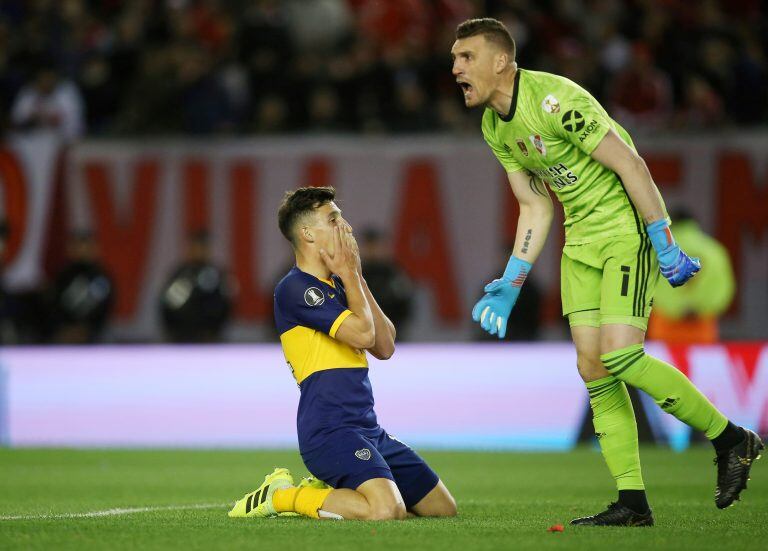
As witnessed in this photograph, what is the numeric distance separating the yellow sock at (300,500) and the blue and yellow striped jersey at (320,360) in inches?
9.3

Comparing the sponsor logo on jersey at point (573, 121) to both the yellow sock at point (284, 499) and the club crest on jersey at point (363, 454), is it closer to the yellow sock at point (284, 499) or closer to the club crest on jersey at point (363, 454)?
the club crest on jersey at point (363, 454)

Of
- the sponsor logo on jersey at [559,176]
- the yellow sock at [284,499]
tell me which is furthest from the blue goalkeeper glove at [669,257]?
the yellow sock at [284,499]

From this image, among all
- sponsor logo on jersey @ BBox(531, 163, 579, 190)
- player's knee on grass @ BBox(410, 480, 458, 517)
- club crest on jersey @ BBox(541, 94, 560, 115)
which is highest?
club crest on jersey @ BBox(541, 94, 560, 115)

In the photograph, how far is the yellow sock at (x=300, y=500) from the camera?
254 inches

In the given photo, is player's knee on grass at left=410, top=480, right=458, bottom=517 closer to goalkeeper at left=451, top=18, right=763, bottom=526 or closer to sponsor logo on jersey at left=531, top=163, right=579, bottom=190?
goalkeeper at left=451, top=18, right=763, bottom=526

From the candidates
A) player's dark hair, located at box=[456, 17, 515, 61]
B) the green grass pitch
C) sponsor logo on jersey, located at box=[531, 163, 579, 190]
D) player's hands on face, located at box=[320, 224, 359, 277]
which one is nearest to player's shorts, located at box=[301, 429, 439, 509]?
the green grass pitch

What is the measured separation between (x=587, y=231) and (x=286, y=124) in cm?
952

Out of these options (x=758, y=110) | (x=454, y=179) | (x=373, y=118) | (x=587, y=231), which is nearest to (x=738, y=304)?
(x=758, y=110)

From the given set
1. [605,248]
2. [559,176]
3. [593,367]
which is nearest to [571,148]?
[559,176]

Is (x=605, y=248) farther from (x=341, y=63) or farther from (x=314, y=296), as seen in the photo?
(x=341, y=63)

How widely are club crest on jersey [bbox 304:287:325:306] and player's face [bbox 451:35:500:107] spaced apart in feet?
3.77

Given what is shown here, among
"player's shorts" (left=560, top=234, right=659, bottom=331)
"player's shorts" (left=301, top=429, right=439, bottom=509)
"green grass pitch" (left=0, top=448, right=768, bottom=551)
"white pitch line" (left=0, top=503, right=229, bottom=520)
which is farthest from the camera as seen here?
"white pitch line" (left=0, top=503, right=229, bottom=520)

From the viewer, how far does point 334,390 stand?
6461 mm

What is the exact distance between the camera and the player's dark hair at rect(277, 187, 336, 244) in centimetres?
661
